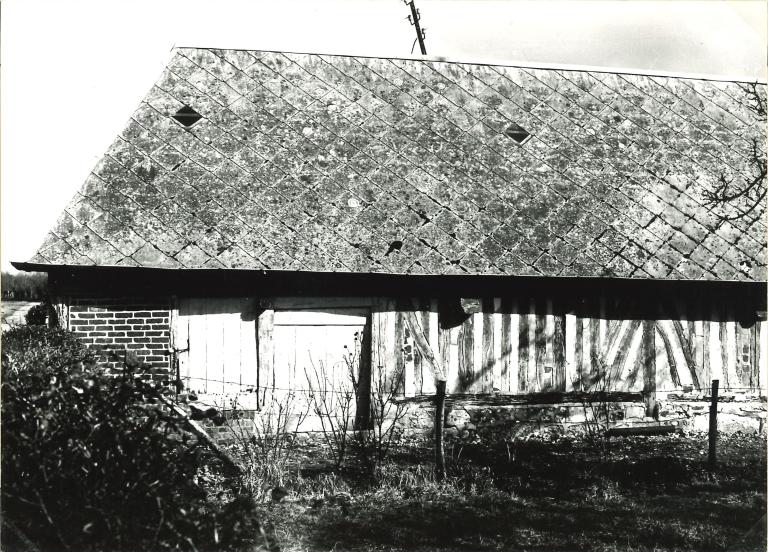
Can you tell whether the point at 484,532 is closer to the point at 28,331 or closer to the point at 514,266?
the point at 514,266

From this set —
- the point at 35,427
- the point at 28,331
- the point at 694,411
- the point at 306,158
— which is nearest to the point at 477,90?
the point at 306,158

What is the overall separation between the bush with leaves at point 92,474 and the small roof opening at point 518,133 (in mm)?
7285

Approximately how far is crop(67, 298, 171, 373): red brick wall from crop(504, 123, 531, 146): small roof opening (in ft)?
17.1

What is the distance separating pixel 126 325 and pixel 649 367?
6.41m

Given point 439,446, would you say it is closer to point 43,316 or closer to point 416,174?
point 416,174

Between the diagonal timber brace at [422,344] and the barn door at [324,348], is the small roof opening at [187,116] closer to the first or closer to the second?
the barn door at [324,348]

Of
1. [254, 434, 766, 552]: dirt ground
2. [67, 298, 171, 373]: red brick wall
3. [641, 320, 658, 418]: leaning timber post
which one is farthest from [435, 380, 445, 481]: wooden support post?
[641, 320, 658, 418]: leaning timber post

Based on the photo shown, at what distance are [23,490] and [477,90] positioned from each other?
8598 mm

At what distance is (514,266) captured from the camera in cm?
851

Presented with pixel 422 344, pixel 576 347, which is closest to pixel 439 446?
pixel 422 344

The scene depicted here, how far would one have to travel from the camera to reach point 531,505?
6039mm

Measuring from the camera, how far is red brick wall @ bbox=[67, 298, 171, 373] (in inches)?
318

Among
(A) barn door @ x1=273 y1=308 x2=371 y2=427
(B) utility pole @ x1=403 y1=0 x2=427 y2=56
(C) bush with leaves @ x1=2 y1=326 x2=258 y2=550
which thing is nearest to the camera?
(C) bush with leaves @ x1=2 y1=326 x2=258 y2=550

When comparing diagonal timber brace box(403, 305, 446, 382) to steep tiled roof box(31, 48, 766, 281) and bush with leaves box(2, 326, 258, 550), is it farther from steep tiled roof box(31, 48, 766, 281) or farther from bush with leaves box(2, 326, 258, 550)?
bush with leaves box(2, 326, 258, 550)
